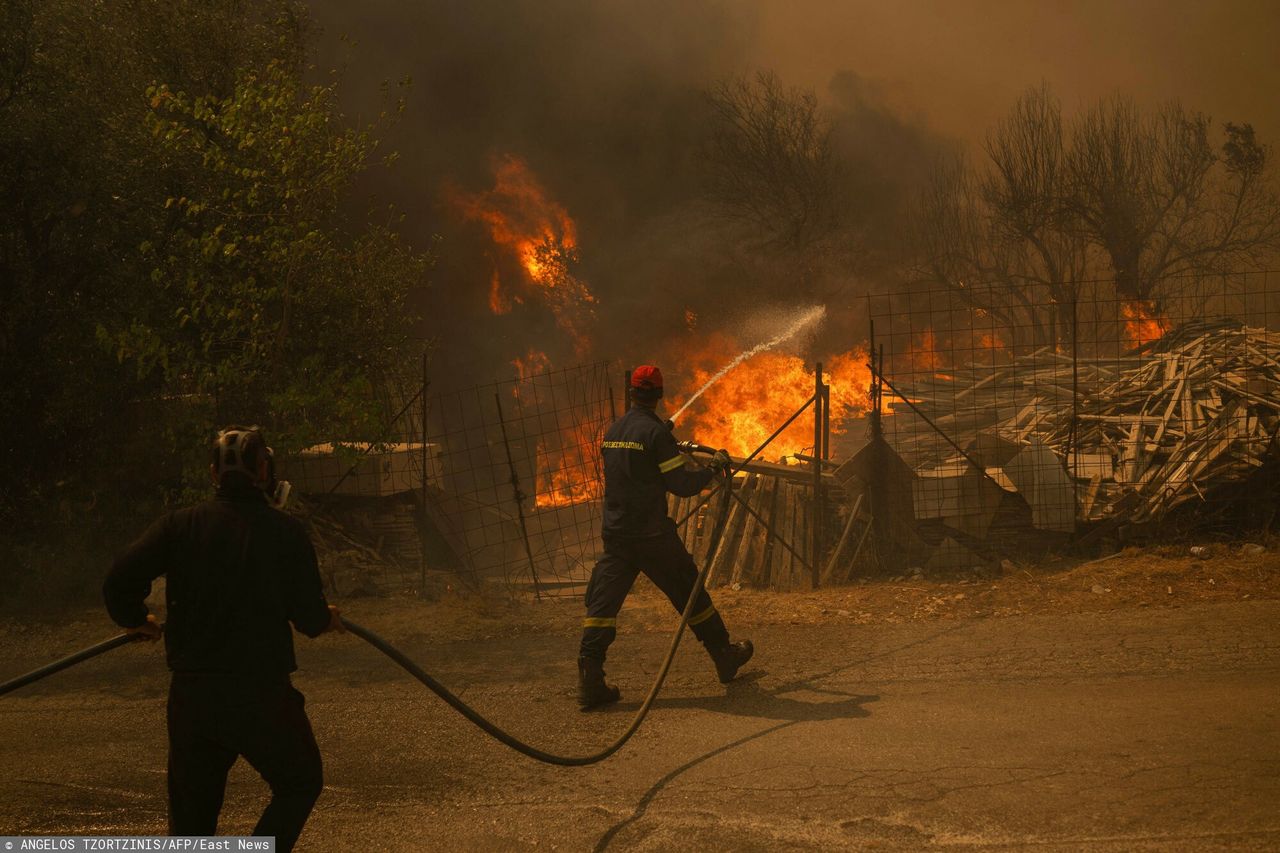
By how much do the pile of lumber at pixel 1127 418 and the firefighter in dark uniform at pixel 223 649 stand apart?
7.68 metres

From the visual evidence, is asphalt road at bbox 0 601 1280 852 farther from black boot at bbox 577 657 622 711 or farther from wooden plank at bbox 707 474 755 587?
wooden plank at bbox 707 474 755 587

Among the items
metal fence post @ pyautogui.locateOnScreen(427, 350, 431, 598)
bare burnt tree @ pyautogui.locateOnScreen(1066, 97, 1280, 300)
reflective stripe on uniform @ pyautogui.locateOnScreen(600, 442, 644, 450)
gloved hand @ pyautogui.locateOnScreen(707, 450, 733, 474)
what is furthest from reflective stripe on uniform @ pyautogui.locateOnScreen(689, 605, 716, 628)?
bare burnt tree @ pyautogui.locateOnScreen(1066, 97, 1280, 300)

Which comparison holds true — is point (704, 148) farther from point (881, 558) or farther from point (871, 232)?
point (881, 558)

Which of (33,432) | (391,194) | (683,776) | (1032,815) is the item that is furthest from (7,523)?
(391,194)

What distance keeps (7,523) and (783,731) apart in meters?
8.83

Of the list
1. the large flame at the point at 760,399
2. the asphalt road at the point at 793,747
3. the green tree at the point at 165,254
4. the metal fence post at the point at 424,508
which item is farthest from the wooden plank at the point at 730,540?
the large flame at the point at 760,399

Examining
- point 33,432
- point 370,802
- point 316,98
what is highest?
point 316,98

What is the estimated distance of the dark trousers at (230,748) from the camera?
3.28m

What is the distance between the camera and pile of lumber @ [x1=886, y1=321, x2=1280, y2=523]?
9898 millimetres

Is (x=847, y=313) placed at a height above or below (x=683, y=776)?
above

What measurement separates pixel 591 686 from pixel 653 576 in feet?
2.50

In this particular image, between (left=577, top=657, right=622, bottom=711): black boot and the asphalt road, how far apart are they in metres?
0.09

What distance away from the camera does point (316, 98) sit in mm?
8859

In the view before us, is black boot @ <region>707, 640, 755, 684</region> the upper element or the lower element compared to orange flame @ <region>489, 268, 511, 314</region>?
lower
